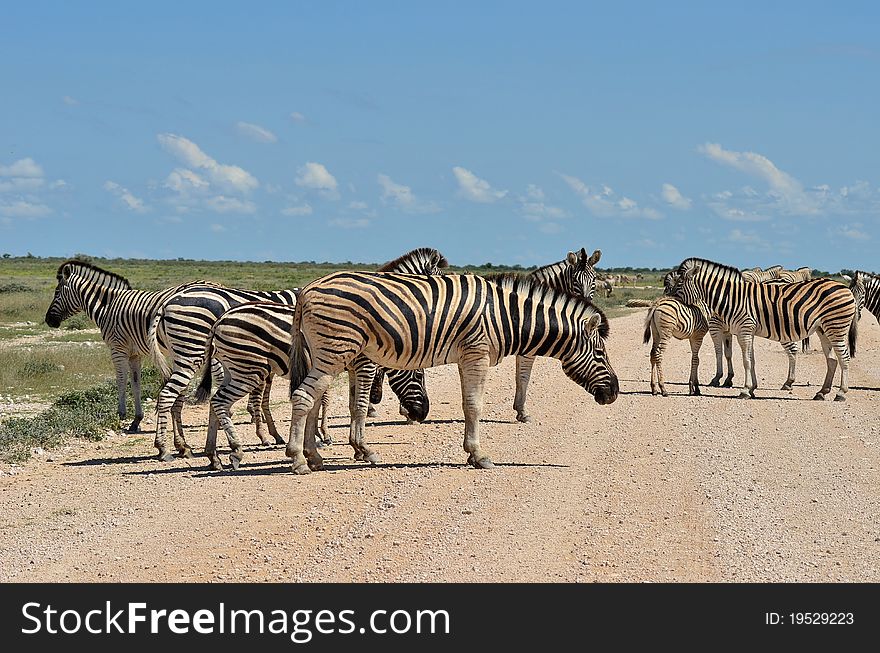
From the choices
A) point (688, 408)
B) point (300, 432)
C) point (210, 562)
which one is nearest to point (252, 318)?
point (300, 432)

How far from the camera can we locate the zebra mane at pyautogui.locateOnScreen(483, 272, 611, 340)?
1252cm

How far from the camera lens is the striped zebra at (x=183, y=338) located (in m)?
13.0

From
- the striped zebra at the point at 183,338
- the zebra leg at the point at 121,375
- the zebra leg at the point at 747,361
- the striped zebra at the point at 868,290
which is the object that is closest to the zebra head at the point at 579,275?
the zebra leg at the point at 747,361

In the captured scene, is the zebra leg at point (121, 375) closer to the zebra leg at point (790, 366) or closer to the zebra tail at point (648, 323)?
the zebra tail at point (648, 323)

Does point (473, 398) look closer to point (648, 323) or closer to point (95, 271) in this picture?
point (95, 271)

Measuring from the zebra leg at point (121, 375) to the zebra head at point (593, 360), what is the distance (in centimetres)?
687

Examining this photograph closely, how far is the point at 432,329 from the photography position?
464 inches

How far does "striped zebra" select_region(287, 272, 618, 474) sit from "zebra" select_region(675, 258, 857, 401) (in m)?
7.83

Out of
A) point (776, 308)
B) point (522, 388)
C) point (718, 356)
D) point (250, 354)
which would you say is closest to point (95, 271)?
point (250, 354)

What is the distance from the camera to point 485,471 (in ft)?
37.8

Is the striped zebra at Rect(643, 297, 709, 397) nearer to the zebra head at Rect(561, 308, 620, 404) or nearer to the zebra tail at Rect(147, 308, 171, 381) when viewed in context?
the zebra head at Rect(561, 308, 620, 404)

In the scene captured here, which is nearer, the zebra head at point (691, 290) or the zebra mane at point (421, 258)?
the zebra mane at point (421, 258)

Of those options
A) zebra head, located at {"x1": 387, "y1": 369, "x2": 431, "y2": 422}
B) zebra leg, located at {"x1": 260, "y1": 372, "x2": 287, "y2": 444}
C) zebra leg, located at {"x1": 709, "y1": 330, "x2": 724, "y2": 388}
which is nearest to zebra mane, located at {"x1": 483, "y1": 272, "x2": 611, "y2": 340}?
zebra head, located at {"x1": 387, "y1": 369, "x2": 431, "y2": 422}

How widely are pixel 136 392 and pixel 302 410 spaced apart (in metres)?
5.06
